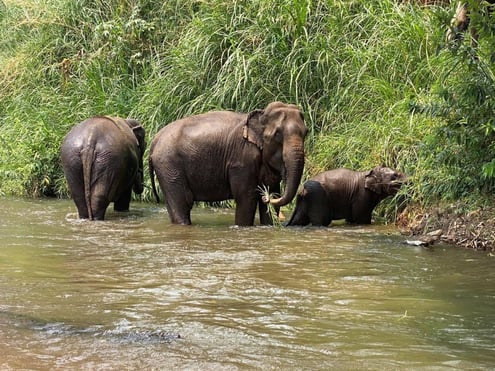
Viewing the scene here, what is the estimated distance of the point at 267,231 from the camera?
29.3 feet

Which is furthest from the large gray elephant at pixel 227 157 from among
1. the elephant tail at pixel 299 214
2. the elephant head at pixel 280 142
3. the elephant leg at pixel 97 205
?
the elephant leg at pixel 97 205

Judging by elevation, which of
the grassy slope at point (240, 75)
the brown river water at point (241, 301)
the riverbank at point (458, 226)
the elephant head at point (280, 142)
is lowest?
the brown river water at point (241, 301)

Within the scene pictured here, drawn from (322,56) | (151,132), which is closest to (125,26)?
(151,132)

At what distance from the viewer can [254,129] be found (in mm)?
9367

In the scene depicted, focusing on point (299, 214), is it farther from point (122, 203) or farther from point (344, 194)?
point (122, 203)

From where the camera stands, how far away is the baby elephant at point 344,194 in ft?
30.5

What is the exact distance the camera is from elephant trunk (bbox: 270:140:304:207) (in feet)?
29.1

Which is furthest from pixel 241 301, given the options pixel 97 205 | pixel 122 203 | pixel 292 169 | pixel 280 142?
pixel 122 203

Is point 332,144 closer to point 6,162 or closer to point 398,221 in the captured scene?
point 398,221

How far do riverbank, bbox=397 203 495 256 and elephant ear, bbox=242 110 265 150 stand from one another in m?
1.68

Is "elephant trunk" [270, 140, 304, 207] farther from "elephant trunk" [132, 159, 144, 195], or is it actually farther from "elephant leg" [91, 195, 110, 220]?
"elephant trunk" [132, 159, 144, 195]

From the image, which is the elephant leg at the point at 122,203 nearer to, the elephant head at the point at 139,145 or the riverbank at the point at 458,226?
the elephant head at the point at 139,145

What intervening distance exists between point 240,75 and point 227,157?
2293mm

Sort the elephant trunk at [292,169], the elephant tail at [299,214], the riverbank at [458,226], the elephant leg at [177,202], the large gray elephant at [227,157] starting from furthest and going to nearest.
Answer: the elephant leg at [177,202], the elephant tail at [299,214], the large gray elephant at [227,157], the elephant trunk at [292,169], the riverbank at [458,226]
